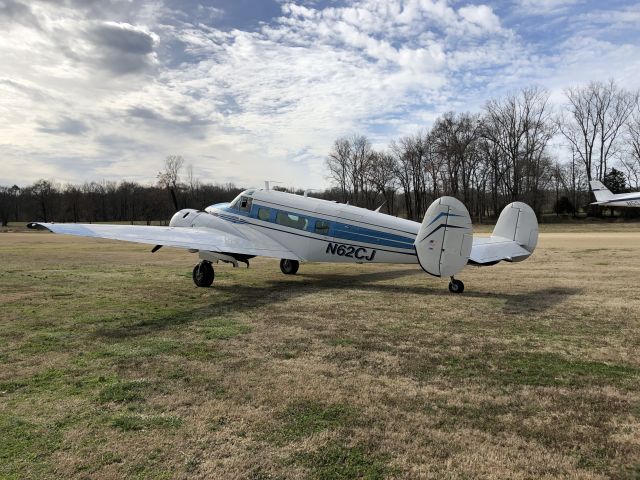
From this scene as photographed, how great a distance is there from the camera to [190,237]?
12.8 metres

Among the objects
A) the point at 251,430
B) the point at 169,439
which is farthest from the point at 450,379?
the point at 169,439

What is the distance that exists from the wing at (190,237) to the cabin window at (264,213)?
20.0 inches

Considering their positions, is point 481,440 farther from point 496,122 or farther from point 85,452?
point 496,122

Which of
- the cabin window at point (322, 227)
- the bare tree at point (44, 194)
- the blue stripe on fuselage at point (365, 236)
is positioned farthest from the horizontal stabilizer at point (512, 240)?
the bare tree at point (44, 194)

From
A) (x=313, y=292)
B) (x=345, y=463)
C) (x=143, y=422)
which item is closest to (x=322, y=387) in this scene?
(x=345, y=463)

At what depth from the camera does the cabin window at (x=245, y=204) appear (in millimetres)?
14211

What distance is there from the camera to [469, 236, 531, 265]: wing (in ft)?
36.2

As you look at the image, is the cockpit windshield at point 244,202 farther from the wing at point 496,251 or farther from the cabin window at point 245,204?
the wing at point 496,251

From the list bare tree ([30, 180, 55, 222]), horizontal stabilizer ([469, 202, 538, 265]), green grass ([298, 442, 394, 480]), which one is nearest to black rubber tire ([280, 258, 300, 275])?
horizontal stabilizer ([469, 202, 538, 265])

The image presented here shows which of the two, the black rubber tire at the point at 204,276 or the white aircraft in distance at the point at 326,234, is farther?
the black rubber tire at the point at 204,276

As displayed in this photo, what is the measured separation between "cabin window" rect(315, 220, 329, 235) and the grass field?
317 cm

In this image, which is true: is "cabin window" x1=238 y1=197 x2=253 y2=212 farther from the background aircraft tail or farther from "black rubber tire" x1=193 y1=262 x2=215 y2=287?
the background aircraft tail

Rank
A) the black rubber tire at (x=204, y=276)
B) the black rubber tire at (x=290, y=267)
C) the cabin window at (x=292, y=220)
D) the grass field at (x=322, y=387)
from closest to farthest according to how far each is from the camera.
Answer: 1. the grass field at (x=322, y=387)
2. the black rubber tire at (x=204, y=276)
3. the cabin window at (x=292, y=220)
4. the black rubber tire at (x=290, y=267)

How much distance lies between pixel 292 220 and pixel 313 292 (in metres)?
2.89
